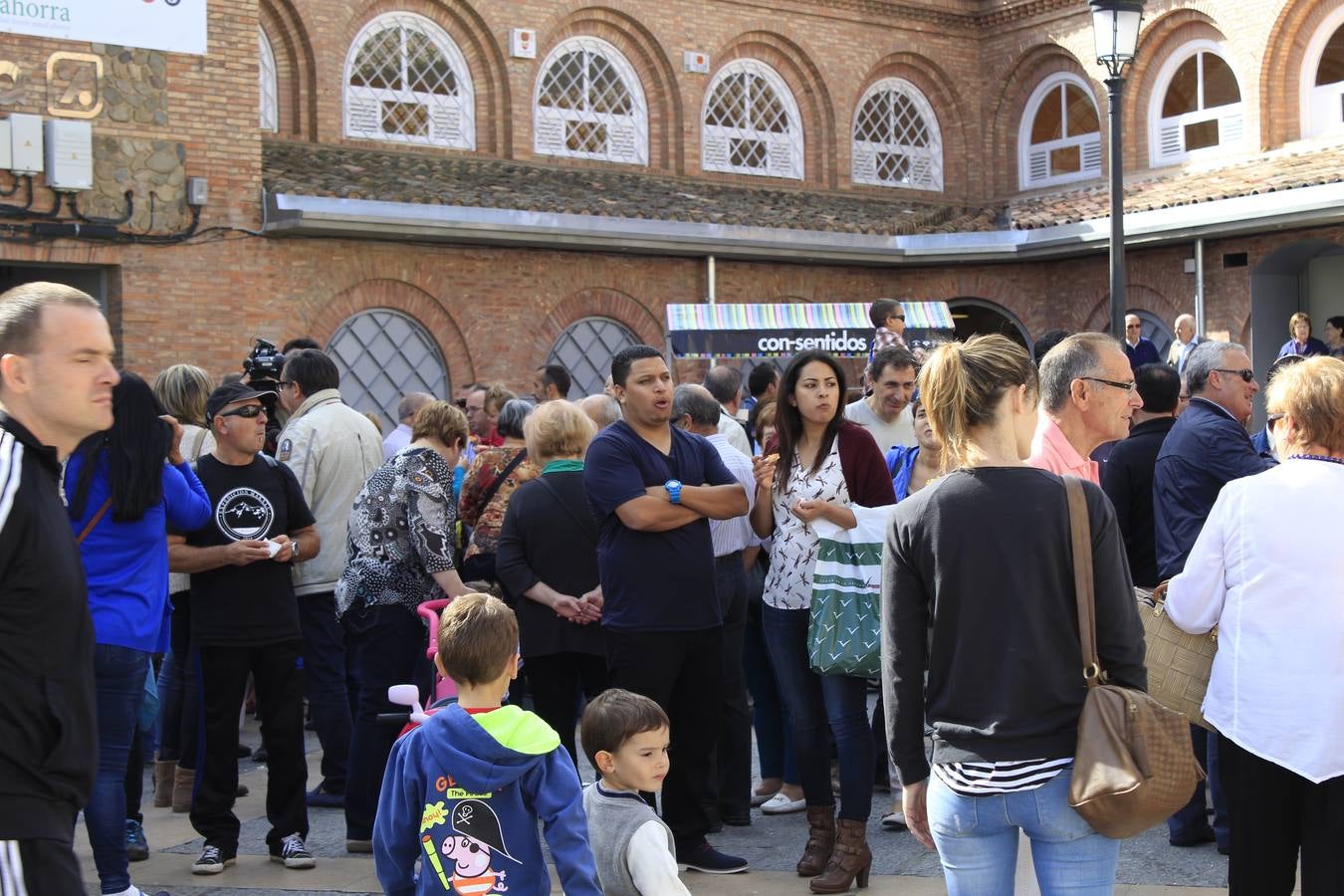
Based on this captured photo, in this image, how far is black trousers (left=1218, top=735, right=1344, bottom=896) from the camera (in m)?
4.11

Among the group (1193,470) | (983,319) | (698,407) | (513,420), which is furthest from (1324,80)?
(1193,470)

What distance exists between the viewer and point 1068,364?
4.41 meters

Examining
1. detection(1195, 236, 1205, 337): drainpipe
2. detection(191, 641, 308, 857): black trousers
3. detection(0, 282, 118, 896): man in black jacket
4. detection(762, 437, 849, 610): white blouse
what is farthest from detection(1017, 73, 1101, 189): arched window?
detection(0, 282, 118, 896): man in black jacket

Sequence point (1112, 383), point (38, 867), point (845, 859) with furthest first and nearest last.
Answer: point (845, 859)
point (1112, 383)
point (38, 867)

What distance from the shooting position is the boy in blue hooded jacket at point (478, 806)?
393cm

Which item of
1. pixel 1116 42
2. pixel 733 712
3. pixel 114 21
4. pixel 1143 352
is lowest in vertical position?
pixel 733 712

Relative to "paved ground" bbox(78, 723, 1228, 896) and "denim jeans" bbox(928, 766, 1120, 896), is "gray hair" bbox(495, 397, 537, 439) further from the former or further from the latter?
"denim jeans" bbox(928, 766, 1120, 896)

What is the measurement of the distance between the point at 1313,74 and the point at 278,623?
62.2ft

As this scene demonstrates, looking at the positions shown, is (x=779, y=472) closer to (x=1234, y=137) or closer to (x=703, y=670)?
(x=703, y=670)

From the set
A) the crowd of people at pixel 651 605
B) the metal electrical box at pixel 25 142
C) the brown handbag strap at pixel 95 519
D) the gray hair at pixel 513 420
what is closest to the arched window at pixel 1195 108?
the crowd of people at pixel 651 605

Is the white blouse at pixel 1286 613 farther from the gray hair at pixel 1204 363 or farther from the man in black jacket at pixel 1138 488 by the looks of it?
the man in black jacket at pixel 1138 488

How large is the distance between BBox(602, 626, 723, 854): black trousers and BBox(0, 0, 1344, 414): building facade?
11238mm

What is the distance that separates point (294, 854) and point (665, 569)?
1.98 metres

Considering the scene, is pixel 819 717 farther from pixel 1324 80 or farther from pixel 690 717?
pixel 1324 80
